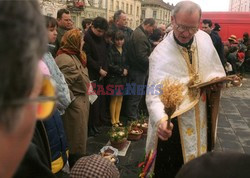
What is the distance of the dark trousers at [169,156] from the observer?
2.80m

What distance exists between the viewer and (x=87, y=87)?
13.5ft

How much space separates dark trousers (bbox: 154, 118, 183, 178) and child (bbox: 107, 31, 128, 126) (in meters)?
2.76

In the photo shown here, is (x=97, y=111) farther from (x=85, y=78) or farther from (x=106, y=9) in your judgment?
(x=106, y=9)

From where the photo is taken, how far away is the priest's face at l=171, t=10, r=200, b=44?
8.18 ft

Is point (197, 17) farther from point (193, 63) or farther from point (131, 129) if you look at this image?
point (131, 129)

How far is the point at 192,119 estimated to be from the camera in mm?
2703

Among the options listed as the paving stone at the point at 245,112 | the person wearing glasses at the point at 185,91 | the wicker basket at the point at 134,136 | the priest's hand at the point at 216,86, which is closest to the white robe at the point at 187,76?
the person wearing glasses at the point at 185,91

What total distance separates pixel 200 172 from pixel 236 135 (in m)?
5.17

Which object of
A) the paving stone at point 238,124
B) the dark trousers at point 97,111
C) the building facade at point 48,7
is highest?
the building facade at point 48,7

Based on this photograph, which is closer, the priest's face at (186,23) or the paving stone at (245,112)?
the priest's face at (186,23)

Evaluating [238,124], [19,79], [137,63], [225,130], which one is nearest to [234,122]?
[238,124]

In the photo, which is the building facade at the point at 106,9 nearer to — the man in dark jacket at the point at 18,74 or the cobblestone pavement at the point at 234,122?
the cobblestone pavement at the point at 234,122

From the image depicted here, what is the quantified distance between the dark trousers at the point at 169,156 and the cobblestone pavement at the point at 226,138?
1.08 m

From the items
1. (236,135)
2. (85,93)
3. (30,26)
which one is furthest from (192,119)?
(236,135)
